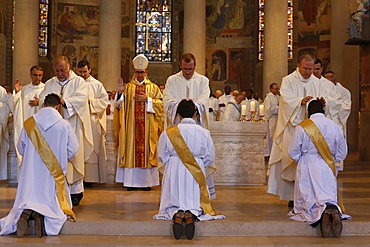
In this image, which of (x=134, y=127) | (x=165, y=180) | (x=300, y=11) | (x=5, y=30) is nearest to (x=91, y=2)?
(x=5, y=30)

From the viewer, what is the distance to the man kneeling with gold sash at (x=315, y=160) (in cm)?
721

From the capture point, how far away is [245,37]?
83.0ft

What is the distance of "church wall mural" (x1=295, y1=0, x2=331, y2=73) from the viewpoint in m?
22.6

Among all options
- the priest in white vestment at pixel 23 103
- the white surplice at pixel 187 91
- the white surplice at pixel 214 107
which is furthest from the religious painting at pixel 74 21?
the white surplice at pixel 187 91

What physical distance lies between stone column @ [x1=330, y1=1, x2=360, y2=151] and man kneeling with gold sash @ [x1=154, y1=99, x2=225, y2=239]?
12.2m

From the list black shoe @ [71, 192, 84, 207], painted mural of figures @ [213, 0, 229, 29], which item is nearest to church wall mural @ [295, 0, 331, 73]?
painted mural of figures @ [213, 0, 229, 29]

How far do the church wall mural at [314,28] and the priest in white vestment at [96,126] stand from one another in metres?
13.8

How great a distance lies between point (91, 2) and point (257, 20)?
6.47m

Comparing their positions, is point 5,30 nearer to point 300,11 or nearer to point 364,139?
point 300,11

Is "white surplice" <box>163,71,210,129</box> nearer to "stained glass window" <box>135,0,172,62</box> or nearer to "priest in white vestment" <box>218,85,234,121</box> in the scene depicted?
"priest in white vestment" <box>218,85,234,121</box>

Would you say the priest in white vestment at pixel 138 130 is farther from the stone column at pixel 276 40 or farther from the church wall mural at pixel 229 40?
the church wall mural at pixel 229 40

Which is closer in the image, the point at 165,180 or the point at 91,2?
the point at 165,180

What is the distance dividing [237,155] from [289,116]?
2.89 m

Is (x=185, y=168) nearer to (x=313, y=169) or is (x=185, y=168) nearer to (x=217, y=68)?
(x=313, y=169)
